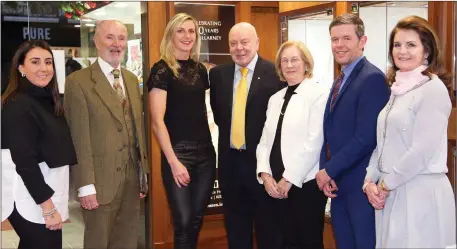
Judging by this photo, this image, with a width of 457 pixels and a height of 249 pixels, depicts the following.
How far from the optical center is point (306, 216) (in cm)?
309

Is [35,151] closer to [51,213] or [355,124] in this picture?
[51,213]

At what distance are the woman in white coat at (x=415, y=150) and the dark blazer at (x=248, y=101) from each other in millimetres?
879

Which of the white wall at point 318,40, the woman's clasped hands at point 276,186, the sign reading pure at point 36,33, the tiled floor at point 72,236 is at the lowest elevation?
the tiled floor at point 72,236

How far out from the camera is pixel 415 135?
2.50m

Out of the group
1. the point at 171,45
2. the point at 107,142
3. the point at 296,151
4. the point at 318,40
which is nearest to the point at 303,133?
the point at 296,151

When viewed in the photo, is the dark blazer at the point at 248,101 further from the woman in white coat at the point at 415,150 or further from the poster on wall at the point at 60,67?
the poster on wall at the point at 60,67

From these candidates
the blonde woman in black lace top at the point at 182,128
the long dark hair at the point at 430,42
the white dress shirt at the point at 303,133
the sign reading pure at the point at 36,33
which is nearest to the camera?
the long dark hair at the point at 430,42

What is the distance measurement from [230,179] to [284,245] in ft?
1.75

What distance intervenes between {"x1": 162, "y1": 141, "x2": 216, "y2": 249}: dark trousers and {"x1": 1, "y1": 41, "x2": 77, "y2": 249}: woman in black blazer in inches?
27.2

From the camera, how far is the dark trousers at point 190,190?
131 inches

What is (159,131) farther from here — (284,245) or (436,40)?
(436,40)

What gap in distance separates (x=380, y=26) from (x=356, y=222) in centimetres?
186

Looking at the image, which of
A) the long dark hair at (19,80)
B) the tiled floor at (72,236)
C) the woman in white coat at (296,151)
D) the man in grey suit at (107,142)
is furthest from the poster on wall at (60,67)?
the woman in white coat at (296,151)

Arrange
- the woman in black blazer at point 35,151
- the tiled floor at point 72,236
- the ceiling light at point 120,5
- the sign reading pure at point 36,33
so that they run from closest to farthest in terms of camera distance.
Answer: the woman in black blazer at point 35,151
the tiled floor at point 72,236
the ceiling light at point 120,5
the sign reading pure at point 36,33
